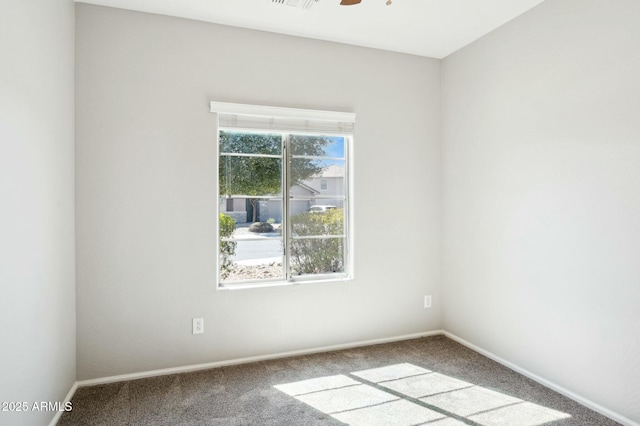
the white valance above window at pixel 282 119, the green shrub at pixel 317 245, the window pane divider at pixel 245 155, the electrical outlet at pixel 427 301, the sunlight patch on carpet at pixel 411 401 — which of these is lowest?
the sunlight patch on carpet at pixel 411 401

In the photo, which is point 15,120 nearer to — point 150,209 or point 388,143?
point 150,209

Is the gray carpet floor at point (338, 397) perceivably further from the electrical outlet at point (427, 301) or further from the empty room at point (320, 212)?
the electrical outlet at point (427, 301)

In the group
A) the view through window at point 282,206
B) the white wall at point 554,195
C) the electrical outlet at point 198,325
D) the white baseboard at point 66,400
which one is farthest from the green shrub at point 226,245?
the white wall at point 554,195

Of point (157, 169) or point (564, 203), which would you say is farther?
point (157, 169)

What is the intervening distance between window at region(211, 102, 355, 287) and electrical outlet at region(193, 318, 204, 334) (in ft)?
1.14

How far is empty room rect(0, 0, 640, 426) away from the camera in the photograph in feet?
7.03

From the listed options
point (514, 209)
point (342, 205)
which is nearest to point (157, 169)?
point (342, 205)

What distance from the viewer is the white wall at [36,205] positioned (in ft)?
5.27

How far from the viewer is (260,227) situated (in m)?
3.18

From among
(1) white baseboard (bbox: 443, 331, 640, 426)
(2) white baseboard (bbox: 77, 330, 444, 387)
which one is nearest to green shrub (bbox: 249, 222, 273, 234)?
(2) white baseboard (bbox: 77, 330, 444, 387)

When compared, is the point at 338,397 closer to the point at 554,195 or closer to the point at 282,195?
the point at 282,195

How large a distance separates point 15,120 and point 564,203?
3.20m

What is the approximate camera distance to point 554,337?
258cm

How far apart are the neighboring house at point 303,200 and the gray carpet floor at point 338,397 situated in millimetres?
1242
